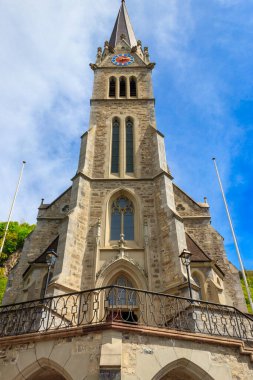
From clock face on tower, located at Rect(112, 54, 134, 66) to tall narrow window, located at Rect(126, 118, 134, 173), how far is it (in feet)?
25.5

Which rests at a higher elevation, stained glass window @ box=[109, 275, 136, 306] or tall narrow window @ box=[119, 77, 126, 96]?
tall narrow window @ box=[119, 77, 126, 96]

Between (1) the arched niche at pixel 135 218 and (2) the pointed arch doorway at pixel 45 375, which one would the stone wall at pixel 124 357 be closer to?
(2) the pointed arch doorway at pixel 45 375

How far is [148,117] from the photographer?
21656 millimetres

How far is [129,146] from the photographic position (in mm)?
20219

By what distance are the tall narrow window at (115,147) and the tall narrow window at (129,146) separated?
61cm

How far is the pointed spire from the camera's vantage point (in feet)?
109

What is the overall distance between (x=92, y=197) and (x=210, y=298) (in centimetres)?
765

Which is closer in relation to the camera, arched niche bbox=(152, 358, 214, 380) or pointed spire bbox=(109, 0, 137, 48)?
arched niche bbox=(152, 358, 214, 380)

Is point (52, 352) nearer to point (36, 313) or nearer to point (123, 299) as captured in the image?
point (36, 313)

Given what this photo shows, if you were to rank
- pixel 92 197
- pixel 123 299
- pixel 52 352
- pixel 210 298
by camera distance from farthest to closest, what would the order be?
pixel 92 197 < pixel 210 298 < pixel 123 299 < pixel 52 352

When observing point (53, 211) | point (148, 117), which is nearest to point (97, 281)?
point (53, 211)

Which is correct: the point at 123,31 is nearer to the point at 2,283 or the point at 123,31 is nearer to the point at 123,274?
the point at 2,283

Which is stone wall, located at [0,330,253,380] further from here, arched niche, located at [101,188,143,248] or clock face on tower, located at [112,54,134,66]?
clock face on tower, located at [112,54,134,66]

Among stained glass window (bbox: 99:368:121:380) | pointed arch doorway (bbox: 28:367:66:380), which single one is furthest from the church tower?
stained glass window (bbox: 99:368:121:380)
